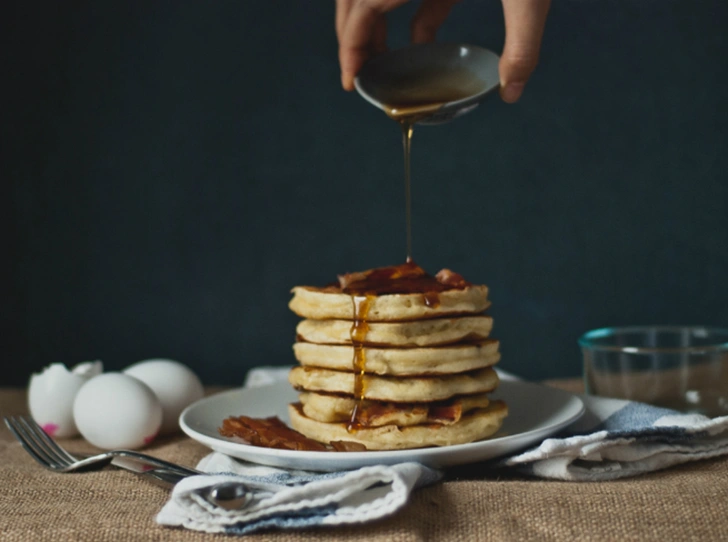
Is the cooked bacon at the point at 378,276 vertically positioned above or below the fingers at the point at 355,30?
below

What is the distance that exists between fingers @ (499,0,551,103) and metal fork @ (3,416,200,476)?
3.38 ft

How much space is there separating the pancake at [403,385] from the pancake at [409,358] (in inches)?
0.7

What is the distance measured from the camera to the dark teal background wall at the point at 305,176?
3.05m

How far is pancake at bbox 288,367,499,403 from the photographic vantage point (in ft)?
4.98

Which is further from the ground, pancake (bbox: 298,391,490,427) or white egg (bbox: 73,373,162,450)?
pancake (bbox: 298,391,490,427)

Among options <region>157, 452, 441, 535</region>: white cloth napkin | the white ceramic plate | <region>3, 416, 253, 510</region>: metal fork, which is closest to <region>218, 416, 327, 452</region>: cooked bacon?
the white ceramic plate

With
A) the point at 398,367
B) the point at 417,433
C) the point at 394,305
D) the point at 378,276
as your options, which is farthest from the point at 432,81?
the point at 417,433

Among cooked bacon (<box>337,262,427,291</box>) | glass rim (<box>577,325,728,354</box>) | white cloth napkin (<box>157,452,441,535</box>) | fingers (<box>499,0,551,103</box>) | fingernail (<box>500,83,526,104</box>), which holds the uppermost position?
fingers (<box>499,0,551,103</box>)

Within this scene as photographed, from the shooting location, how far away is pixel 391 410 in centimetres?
153

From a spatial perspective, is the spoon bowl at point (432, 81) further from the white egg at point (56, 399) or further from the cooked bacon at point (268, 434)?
the white egg at point (56, 399)

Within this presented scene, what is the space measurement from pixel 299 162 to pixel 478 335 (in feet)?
5.45

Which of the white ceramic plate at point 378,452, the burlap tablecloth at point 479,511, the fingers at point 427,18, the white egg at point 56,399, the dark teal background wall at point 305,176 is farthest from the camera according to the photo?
the dark teal background wall at point 305,176

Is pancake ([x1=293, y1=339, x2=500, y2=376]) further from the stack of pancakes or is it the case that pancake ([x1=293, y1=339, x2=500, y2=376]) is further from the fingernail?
the fingernail

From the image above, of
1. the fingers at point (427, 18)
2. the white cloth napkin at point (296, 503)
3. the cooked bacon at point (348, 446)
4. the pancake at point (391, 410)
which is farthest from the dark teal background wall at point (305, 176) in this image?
the white cloth napkin at point (296, 503)
